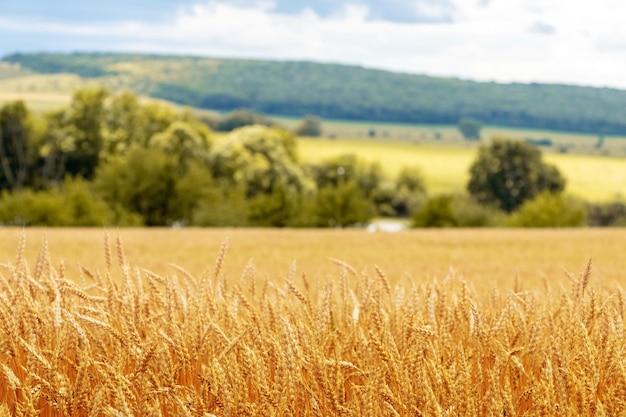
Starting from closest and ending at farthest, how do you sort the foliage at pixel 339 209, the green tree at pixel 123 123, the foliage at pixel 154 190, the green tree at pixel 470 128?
the foliage at pixel 339 209
the foliage at pixel 154 190
the green tree at pixel 123 123
the green tree at pixel 470 128

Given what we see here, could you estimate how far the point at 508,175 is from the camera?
269 ft

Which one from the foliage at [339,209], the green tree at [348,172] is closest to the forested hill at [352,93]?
the green tree at [348,172]

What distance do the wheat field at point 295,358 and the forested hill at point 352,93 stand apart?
146m

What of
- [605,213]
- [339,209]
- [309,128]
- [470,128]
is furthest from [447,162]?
[339,209]

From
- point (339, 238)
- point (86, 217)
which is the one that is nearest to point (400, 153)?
point (86, 217)

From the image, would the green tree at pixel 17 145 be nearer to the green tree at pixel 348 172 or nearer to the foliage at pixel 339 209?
the green tree at pixel 348 172

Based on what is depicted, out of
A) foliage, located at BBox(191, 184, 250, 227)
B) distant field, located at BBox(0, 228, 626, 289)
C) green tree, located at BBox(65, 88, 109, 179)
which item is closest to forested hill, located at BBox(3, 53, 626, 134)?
green tree, located at BBox(65, 88, 109, 179)

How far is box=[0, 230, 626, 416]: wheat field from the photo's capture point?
114 inches

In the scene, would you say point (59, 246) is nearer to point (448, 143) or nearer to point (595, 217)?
point (595, 217)

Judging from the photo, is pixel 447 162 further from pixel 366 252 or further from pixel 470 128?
pixel 366 252

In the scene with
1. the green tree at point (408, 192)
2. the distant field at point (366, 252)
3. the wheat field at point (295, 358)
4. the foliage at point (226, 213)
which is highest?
the wheat field at point (295, 358)

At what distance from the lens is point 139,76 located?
611 feet

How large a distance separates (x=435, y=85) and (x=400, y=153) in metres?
47.8

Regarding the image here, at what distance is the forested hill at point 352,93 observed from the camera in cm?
15525
